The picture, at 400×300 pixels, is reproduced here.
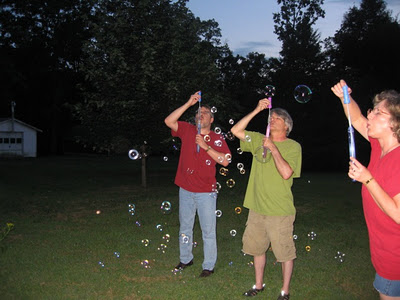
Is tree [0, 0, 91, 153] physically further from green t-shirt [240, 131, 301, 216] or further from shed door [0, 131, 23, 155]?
green t-shirt [240, 131, 301, 216]

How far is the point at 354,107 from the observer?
329 cm

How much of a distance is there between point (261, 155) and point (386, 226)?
197cm

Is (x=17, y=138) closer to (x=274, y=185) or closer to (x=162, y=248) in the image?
(x=162, y=248)

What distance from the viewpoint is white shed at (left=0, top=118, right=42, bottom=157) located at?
4100 cm

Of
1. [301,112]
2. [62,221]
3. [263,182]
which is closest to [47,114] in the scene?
[301,112]

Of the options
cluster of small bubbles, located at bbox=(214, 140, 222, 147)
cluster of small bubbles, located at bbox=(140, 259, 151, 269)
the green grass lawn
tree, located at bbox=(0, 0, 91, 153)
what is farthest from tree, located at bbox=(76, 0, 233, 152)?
tree, located at bbox=(0, 0, 91, 153)

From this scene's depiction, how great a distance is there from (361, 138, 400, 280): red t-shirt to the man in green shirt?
1547 millimetres

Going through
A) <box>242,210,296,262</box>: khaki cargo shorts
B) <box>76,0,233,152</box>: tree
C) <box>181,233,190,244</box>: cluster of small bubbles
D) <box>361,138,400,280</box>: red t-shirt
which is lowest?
<box>181,233,190,244</box>: cluster of small bubbles

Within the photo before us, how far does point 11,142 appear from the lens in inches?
1635

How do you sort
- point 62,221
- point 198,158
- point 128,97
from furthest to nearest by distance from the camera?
point 128,97 → point 62,221 → point 198,158

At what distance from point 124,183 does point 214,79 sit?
5.93 m

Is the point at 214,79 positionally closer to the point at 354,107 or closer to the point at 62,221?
the point at 62,221

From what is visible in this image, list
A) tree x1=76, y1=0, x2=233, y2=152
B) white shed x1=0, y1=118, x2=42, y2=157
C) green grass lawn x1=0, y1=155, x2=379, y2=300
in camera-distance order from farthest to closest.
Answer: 1. white shed x1=0, y1=118, x2=42, y2=157
2. tree x1=76, y1=0, x2=233, y2=152
3. green grass lawn x1=0, y1=155, x2=379, y2=300

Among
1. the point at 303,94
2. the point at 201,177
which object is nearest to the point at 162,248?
the point at 201,177
